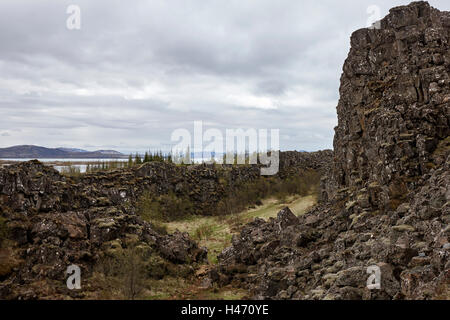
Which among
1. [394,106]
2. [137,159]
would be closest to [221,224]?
[137,159]

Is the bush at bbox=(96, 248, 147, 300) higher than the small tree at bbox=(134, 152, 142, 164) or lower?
lower

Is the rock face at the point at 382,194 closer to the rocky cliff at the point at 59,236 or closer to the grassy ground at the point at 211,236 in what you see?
the grassy ground at the point at 211,236

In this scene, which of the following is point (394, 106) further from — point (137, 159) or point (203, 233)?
point (137, 159)

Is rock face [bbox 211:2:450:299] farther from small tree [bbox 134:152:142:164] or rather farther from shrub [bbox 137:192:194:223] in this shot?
small tree [bbox 134:152:142:164]

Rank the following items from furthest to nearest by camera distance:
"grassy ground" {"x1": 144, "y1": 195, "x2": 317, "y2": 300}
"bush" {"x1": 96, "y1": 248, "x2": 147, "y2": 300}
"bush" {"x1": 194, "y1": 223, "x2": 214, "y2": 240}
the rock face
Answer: "bush" {"x1": 194, "y1": 223, "x2": 214, "y2": 240} → "grassy ground" {"x1": 144, "y1": 195, "x2": 317, "y2": 300} → "bush" {"x1": 96, "y1": 248, "x2": 147, "y2": 300} → the rock face

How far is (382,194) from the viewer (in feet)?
63.7

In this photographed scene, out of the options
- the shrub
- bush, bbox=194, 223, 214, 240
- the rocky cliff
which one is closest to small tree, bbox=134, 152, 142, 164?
the shrub

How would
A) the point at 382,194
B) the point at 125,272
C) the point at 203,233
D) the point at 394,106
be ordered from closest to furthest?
the point at 125,272 → the point at 382,194 → the point at 394,106 → the point at 203,233

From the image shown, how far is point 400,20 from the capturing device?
24.2 meters

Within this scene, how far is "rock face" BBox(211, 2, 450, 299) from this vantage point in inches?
493

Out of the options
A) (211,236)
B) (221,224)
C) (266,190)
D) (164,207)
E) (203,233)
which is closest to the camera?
(211,236)

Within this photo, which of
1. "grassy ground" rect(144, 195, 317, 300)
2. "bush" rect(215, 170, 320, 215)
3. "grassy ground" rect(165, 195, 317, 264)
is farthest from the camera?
"bush" rect(215, 170, 320, 215)

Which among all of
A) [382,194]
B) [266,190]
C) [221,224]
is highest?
[382,194]

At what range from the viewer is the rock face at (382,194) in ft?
41.1
